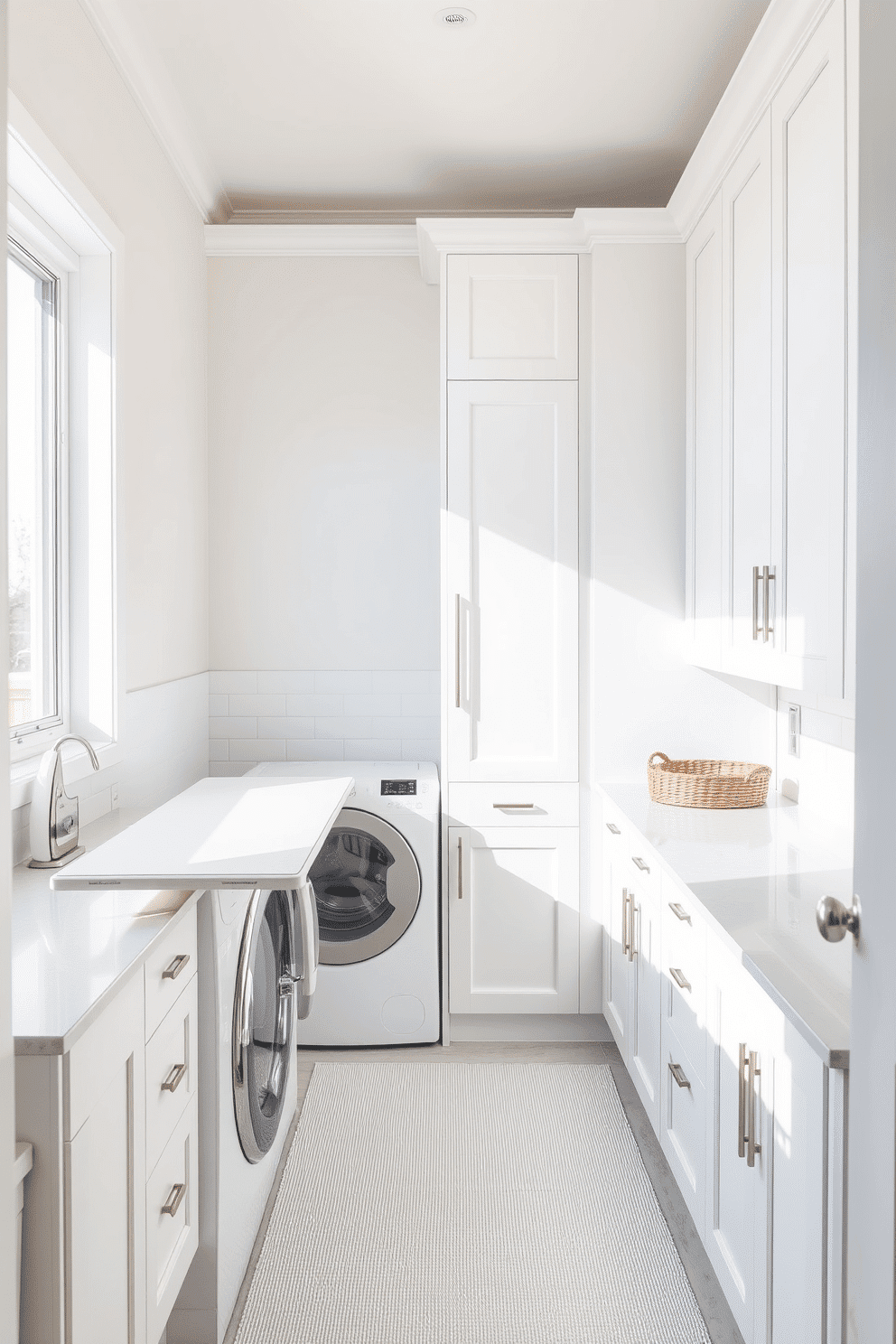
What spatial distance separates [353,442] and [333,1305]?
2.59 m

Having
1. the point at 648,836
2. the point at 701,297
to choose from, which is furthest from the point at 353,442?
the point at 648,836

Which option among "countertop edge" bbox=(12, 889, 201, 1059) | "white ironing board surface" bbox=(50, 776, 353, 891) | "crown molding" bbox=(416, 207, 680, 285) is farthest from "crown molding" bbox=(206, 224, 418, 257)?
"countertop edge" bbox=(12, 889, 201, 1059)

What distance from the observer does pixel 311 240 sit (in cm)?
330

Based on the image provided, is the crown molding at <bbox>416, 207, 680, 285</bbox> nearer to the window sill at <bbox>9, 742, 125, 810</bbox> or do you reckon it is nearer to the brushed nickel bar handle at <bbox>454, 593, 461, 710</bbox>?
the brushed nickel bar handle at <bbox>454, 593, 461, 710</bbox>

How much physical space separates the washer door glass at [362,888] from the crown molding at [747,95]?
2015 mm

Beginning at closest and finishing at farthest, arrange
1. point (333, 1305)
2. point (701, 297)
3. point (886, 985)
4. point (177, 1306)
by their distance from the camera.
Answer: point (886, 985), point (177, 1306), point (333, 1305), point (701, 297)

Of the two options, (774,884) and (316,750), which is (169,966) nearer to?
(774,884)

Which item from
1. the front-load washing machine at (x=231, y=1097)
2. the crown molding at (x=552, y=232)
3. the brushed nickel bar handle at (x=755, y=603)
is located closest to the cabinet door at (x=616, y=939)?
the brushed nickel bar handle at (x=755, y=603)

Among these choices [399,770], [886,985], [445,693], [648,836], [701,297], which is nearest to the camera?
[886,985]

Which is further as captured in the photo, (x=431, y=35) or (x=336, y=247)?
(x=336, y=247)

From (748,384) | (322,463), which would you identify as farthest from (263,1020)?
(322,463)

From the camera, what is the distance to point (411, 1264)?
77.8 inches

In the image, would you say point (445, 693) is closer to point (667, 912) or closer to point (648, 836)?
point (648, 836)

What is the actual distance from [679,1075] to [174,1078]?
1.05 m
